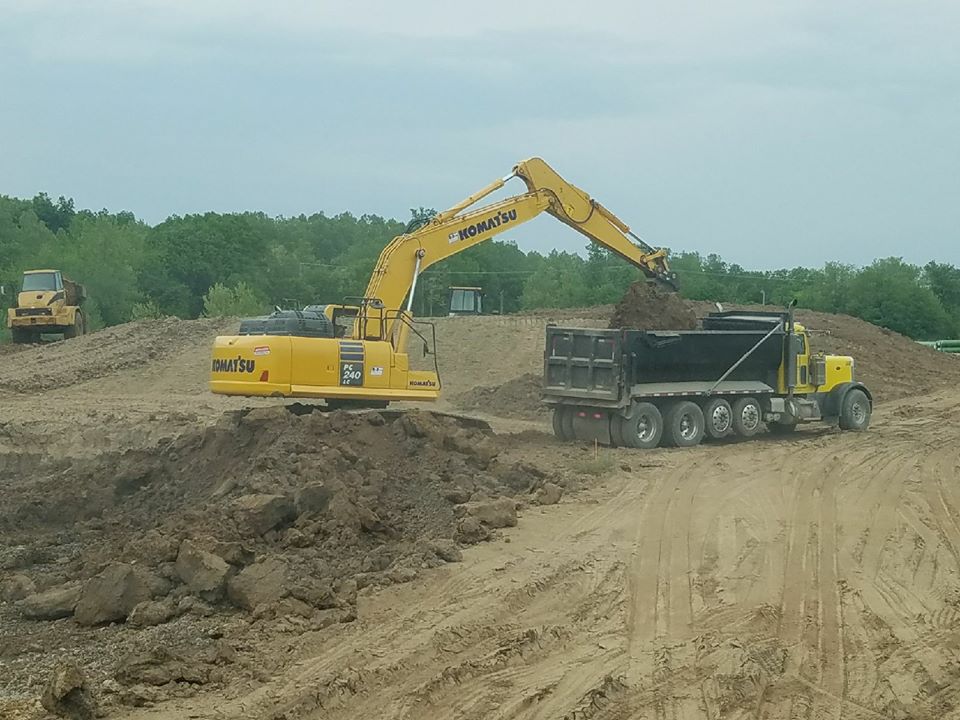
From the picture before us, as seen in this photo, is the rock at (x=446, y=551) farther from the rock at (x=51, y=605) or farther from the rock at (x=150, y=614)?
the rock at (x=51, y=605)

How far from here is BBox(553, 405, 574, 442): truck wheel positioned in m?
22.0

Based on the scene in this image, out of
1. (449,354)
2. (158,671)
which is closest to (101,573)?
(158,671)

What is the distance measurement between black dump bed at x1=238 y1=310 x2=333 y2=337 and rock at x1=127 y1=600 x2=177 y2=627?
7.90m

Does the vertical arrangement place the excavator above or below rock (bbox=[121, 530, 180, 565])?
above

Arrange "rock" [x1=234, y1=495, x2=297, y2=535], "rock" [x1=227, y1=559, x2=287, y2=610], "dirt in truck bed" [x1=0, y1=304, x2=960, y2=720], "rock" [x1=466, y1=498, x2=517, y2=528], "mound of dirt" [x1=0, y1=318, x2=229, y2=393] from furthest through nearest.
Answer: "mound of dirt" [x1=0, y1=318, x2=229, y2=393], "rock" [x1=466, y1=498, x2=517, y2=528], "rock" [x1=234, y1=495, x2=297, y2=535], "rock" [x1=227, y1=559, x2=287, y2=610], "dirt in truck bed" [x1=0, y1=304, x2=960, y2=720]

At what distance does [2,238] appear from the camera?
78.8 meters

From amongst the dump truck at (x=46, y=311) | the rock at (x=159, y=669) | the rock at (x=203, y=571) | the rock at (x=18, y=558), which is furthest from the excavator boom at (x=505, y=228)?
the dump truck at (x=46, y=311)

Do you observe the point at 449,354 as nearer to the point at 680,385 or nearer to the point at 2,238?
the point at 680,385

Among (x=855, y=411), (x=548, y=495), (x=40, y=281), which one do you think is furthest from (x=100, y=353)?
(x=548, y=495)

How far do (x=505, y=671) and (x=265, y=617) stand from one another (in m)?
2.25

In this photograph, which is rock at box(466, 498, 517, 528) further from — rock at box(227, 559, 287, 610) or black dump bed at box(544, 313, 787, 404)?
black dump bed at box(544, 313, 787, 404)

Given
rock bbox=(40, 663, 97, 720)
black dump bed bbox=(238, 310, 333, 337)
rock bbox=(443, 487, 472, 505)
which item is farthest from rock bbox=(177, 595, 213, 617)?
black dump bed bbox=(238, 310, 333, 337)

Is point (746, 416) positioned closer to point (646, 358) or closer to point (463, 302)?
point (646, 358)

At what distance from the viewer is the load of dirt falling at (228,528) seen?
10031 millimetres
